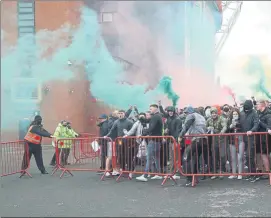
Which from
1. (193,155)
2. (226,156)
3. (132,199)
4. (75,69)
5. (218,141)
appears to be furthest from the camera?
(75,69)

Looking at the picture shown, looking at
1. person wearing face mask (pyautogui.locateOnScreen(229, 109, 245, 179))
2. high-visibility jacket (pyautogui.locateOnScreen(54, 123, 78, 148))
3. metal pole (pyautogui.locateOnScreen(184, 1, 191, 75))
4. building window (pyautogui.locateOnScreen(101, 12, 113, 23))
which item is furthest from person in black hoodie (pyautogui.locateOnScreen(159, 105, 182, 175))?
metal pole (pyautogui.locateOnScreen(184, 1, 191, 75))

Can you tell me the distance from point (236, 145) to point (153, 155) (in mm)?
1560

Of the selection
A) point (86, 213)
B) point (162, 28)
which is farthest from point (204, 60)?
point (86, 213)

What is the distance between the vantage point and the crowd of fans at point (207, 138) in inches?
251

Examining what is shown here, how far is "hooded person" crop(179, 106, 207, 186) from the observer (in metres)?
6.30

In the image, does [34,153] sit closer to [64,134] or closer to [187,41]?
[64,134]

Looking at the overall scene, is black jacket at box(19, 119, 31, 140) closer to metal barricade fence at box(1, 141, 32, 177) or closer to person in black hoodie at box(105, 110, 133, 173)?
metal barricade fence at box(1, 141, 32, 177)

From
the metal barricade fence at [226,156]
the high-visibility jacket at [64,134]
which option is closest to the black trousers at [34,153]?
the high-visibility jacket at [64,134]

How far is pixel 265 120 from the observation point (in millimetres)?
6504

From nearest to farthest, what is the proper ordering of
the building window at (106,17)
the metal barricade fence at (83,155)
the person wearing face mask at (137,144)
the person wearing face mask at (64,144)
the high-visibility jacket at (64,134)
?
the person wearing face mask at (137,144) → the metal barricade fence at (83,155) → the person wearing face mask at (64,144) → the high-visibility jacket at (64,134) → the building window at (106,17)

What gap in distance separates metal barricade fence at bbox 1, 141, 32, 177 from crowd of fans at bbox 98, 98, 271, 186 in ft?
6.38

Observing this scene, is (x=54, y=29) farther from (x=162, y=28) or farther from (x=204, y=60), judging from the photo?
(x=204, y=60)

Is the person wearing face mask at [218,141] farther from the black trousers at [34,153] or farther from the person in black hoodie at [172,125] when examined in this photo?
the black trousers at [34,153]

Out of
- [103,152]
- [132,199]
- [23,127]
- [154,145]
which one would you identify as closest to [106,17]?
[23,127]
